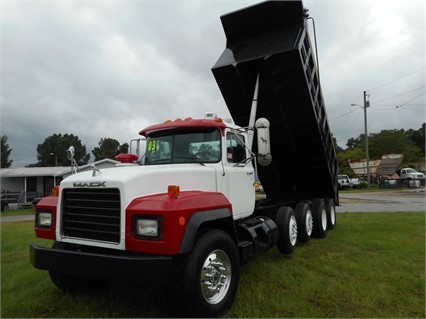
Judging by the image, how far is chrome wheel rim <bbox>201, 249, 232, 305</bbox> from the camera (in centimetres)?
380

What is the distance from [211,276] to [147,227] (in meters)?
1.04

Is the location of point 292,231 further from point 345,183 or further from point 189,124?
point 345,183

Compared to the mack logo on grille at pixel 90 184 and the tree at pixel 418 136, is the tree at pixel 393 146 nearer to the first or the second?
the tree at pixel 418 136

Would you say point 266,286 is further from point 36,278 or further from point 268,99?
point 268,99

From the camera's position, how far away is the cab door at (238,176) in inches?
196

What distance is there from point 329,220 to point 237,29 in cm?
563

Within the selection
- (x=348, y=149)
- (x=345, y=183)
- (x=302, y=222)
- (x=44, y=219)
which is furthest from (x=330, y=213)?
(x=348, y=149)

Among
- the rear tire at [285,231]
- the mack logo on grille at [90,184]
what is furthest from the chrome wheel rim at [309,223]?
the mack logo on grille at [90,184]

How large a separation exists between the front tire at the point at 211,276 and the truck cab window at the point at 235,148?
52.5 inches

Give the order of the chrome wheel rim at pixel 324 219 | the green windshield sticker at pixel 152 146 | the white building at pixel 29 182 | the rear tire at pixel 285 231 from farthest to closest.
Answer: the white building at pixel 29 182, the chrome wheel rim at pixel 324 219, the rear tire at pixel 285 231, the green windshield sticker at pixel 152 146

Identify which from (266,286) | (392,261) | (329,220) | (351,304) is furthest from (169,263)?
(329,220)

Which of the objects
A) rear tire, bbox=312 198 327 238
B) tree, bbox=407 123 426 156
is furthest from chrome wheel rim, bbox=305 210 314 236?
tree, bbox=407 123 426 156

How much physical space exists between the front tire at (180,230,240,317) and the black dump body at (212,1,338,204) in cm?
398

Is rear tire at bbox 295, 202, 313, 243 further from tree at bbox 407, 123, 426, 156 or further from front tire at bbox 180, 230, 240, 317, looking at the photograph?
tree at bbox 407, 123, 426, 156
